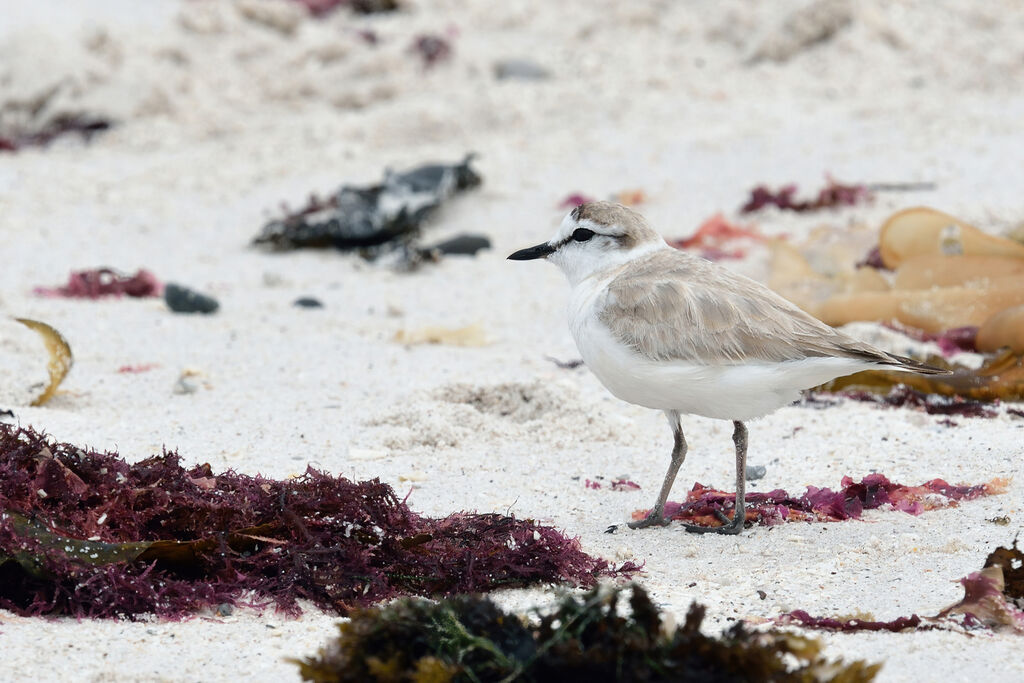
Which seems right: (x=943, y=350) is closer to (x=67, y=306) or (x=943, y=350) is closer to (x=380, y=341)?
(x=380, y=341)

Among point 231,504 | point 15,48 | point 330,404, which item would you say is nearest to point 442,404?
point 330,404

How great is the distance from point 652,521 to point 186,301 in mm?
3769

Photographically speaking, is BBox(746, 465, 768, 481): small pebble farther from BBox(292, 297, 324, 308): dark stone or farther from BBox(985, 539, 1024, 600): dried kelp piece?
BBox(292, 297, 324, 308): dark stone

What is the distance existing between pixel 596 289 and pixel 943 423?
1.79 m

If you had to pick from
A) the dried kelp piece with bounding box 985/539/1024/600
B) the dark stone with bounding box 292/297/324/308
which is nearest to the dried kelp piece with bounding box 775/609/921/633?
the dried kelp piece with bounding box 985/539/1024/600

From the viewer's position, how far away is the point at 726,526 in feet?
13.7

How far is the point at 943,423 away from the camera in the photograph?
5176 mm

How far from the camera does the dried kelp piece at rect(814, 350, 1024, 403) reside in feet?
18.0

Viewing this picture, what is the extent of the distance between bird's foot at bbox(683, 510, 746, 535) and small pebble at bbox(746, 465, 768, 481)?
49 cm

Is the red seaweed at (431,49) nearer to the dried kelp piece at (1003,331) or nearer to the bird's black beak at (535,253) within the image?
the dried kelp piece at (1003,331)

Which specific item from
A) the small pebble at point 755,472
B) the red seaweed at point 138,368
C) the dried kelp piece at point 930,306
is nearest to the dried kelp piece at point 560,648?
the small pebble at point 755,472

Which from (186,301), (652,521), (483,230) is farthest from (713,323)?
(483,230)

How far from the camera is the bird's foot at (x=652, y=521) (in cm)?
429

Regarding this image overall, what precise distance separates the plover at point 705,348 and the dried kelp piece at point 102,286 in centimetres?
381
